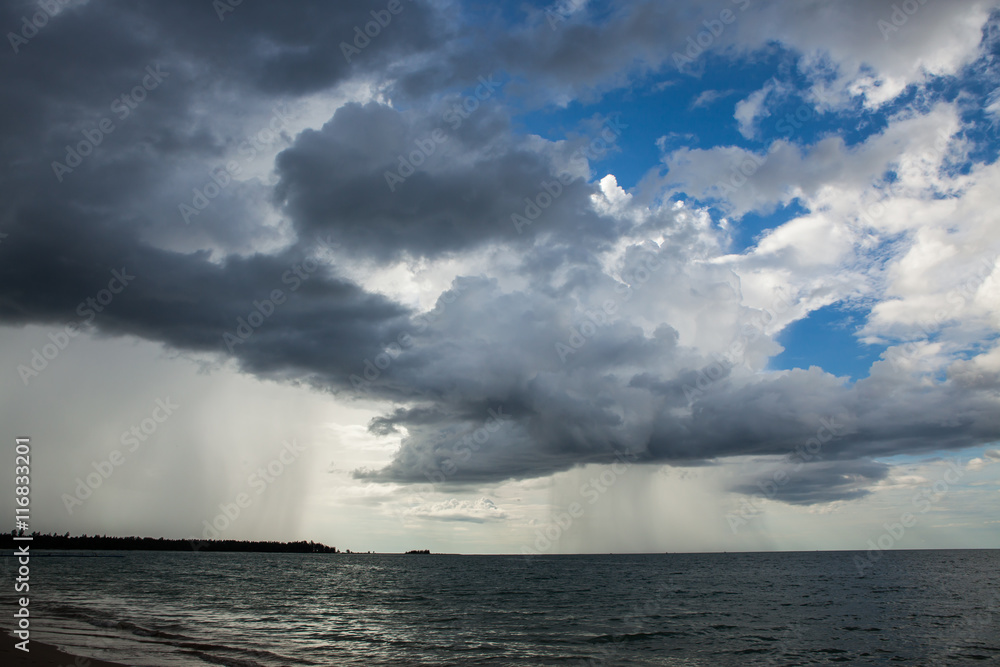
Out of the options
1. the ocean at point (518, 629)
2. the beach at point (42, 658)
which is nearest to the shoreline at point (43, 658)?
the beach at point (42, 658)

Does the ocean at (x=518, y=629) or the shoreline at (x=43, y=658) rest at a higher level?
the shoreline at (x=43, y=658)

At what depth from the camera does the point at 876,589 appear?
84.6 meters

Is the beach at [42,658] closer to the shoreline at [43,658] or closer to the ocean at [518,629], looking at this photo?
the shoreline at [43,658]

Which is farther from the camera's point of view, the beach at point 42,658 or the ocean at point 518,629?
the ocean at point 518,629

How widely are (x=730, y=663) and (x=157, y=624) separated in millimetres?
39827

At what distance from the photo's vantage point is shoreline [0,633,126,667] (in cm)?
2442

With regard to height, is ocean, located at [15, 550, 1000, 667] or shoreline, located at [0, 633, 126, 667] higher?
shoreline, located at [0, 633, 126, 667]

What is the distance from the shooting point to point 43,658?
84.7 ft

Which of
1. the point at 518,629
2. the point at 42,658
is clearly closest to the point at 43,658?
the point at 42,658

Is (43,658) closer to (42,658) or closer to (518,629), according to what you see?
(42,658)

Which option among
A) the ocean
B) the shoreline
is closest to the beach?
the shoreline

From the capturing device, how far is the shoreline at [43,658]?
24425mm

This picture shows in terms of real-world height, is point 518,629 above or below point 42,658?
below

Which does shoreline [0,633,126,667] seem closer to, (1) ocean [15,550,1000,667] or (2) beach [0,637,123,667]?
(2) beach [0,637,123,667]
